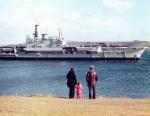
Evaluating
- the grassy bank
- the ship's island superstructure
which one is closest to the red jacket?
the grassy bank

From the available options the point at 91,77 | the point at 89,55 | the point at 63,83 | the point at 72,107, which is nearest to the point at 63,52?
the point at 89,55

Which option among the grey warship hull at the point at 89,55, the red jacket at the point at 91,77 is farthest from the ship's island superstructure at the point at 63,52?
the red jacket at the point at 91,77

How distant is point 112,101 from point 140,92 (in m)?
24.9

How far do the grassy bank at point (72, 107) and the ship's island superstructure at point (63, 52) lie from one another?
114260mm

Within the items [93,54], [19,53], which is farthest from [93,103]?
[19,53]

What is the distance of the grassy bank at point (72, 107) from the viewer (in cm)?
1672

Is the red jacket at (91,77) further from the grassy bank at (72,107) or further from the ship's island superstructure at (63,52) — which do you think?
the ship's island superstructure at (63,52)

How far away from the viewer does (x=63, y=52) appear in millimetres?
139875

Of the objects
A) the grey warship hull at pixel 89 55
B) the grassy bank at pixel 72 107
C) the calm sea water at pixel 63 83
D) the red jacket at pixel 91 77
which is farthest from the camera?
the grey warship hull at pixel 89 55

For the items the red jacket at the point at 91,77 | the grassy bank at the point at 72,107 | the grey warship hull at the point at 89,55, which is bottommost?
the grey warship hull at the point at 89,55

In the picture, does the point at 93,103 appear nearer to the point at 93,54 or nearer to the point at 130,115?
the point at 130,115

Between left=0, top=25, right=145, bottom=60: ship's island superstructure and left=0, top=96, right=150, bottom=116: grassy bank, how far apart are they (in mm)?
114260

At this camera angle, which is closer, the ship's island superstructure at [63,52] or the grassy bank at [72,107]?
the grassy bank at [72,107]

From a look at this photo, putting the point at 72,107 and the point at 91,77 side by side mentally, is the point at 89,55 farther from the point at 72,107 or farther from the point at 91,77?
the point at 72,107
